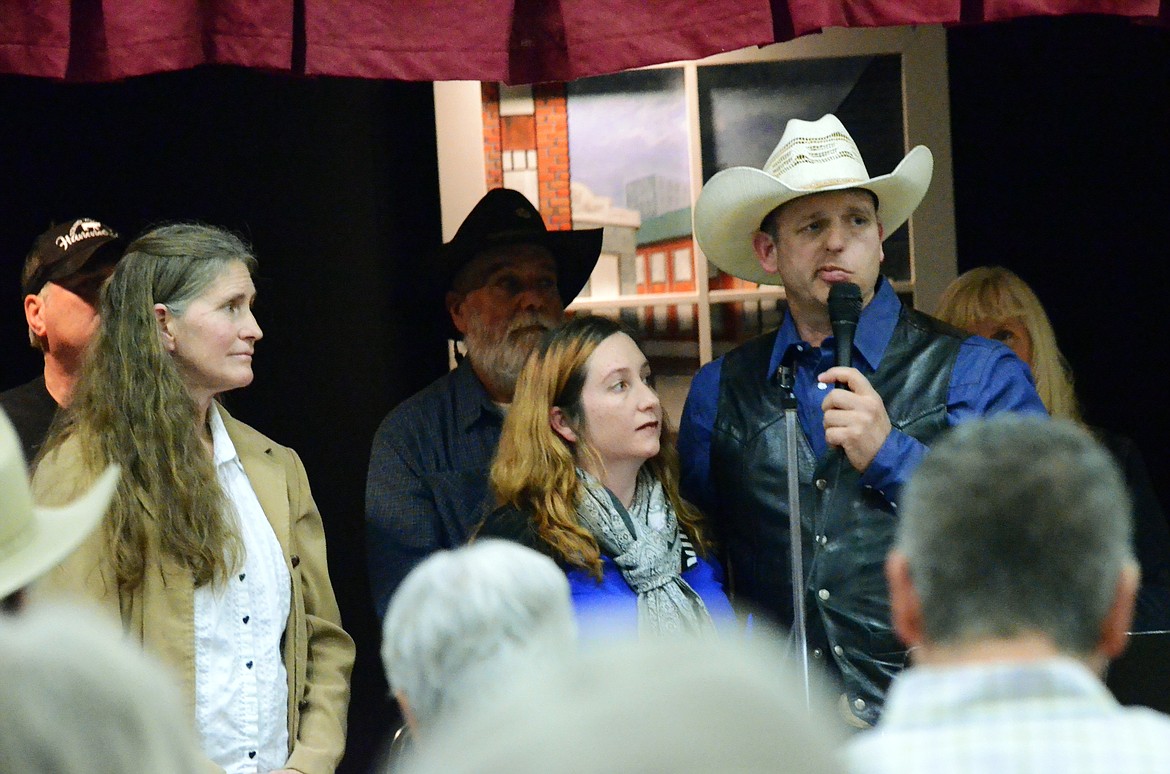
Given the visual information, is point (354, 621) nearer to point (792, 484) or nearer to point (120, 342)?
point (120, 342)

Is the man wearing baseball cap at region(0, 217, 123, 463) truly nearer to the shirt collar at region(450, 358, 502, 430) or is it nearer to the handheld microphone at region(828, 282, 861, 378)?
the shirt collar at region(450, 358, 502, 430)

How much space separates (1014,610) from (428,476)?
2.70m

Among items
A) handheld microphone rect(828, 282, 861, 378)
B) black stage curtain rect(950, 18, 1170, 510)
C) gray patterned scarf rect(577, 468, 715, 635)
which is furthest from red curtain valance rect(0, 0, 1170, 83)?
black stage curtain rect(950, 18, 1170, 510)

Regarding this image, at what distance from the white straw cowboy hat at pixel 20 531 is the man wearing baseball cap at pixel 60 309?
183 centimetres

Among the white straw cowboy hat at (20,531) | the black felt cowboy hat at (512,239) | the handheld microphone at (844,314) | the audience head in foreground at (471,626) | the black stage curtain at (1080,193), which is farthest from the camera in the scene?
the black stage curtain at (1080,193)

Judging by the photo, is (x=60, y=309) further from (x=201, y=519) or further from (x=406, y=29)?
(x=406, y=29)

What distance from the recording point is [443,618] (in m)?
1.84

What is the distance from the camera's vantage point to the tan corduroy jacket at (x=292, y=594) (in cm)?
328

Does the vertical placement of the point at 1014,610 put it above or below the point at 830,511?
above

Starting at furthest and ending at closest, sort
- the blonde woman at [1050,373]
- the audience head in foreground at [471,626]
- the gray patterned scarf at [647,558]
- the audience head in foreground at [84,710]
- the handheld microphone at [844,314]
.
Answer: the blonde woman at [1050,373] < the gray patterned scarf at [647,558] < the handheld microphone at [844,314] < the audience head in foreground at [471,626] < the audience head in foreground at [84,710]

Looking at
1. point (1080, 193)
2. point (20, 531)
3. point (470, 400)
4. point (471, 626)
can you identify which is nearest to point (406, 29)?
point (470, 400)

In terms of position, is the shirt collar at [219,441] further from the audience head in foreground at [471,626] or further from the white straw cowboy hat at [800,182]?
the audience head in foreground at [471,626]

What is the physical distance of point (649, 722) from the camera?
3.56 ft

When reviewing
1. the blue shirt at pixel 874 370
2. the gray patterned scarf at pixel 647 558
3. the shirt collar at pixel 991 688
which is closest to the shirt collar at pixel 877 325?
the blue shirt at pixel 874 370
